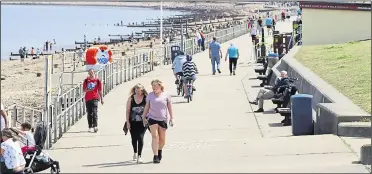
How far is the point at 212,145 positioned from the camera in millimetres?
13250

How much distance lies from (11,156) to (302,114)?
5.96 m

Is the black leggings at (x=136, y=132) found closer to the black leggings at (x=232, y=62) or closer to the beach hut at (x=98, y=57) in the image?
the beach hut at (x=98, y=57)

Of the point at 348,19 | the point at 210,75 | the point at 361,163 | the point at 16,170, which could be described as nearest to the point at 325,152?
the point at 361,163

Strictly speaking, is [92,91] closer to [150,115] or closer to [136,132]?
[136,132]

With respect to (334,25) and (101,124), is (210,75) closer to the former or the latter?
(334,25)

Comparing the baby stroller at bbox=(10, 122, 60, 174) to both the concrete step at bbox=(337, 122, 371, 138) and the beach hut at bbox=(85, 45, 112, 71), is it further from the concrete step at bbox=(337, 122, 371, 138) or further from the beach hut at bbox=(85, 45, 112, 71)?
the beach hut at bbox=(85, 45, 112, 71)

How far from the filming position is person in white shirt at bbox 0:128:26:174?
9867 millimetres

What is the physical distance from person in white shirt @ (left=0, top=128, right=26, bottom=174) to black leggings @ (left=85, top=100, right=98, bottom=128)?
6054 millimetres

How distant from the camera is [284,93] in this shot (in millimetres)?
17188

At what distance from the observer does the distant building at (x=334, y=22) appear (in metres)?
30.3

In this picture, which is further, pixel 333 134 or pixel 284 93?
pixel 284 93

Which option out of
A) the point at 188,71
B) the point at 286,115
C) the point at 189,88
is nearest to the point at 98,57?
the point at 188,71

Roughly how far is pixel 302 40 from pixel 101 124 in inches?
629

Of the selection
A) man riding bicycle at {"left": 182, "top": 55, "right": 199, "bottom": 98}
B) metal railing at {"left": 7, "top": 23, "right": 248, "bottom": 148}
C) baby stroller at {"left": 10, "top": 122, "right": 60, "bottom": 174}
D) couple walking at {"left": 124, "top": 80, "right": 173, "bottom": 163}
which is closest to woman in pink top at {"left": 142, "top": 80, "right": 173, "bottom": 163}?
couple walking at {"left": 124, "top": 80, "right": 173, "bottom": 163}
